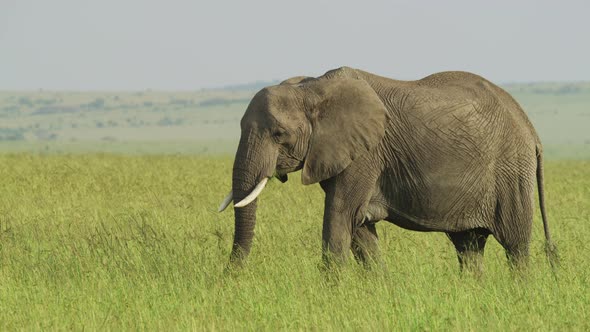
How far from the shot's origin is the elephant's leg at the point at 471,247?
9.10m

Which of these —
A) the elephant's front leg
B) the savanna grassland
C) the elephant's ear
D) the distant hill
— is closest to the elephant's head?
the elephant's ear

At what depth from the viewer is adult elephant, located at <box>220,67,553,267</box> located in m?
8.21

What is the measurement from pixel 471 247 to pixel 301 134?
6.89ft

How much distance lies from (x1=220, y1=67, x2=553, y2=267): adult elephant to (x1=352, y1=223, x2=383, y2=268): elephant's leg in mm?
12

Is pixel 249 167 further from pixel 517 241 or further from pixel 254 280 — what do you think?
pixel 517 241

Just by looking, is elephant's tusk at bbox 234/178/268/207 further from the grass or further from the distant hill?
the distant hill

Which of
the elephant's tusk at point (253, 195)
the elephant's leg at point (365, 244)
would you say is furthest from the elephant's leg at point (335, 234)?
the elephant's tusk at point (253, 195)

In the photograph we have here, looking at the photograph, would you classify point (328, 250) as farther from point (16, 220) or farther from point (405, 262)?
point (16, 220)

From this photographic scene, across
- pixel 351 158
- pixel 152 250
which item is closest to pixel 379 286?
pixel 351 158

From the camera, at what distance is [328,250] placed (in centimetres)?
811

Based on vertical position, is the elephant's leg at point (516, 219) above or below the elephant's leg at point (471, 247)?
above

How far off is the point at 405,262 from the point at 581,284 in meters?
1.67

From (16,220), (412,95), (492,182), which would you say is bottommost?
(16,220)

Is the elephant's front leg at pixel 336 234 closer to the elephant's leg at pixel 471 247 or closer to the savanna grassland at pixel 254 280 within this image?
the savanna grassland at pixel 254 280
